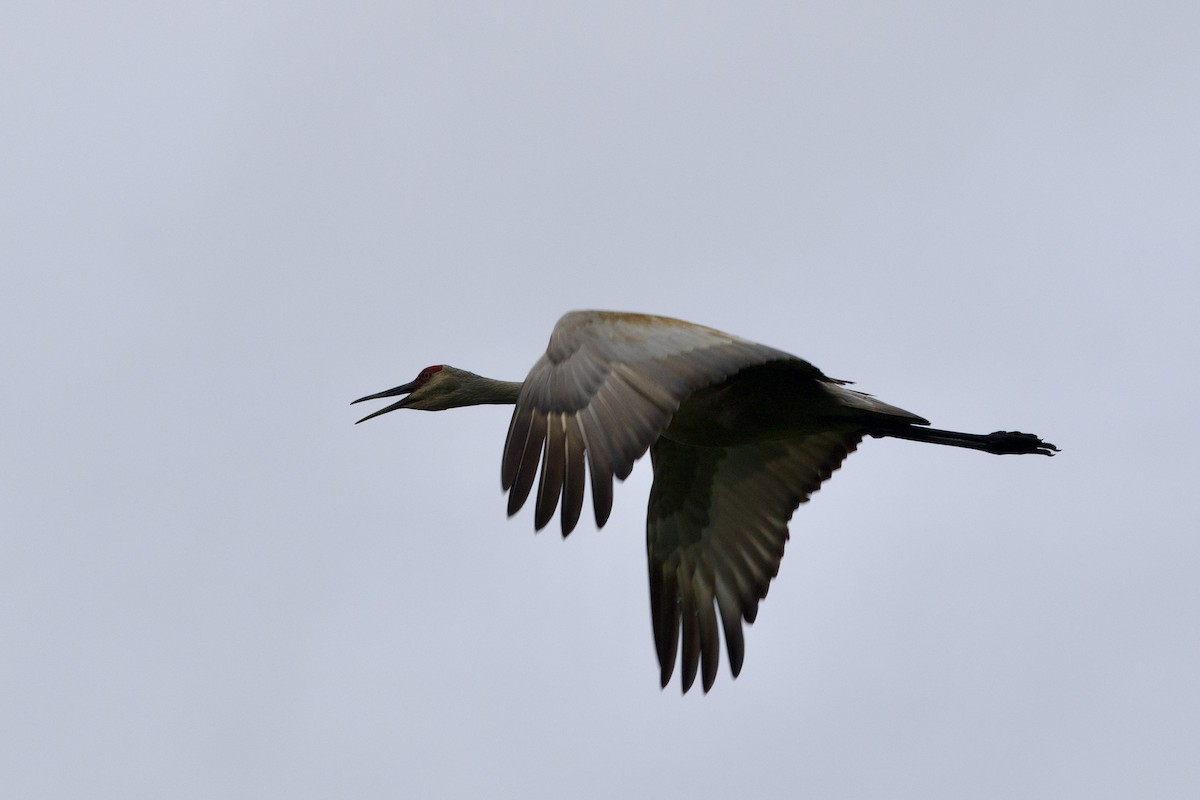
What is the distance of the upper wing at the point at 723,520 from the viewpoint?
38.3ft

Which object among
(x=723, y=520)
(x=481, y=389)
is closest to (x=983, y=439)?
(x=723, y=520)

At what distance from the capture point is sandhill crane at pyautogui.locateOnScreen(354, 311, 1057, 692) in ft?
28.6

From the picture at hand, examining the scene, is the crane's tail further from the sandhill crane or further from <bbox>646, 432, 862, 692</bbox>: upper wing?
<bbox>646, 432, 862, 692</bbox>: upper wing

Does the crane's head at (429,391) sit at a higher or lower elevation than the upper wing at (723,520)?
higher

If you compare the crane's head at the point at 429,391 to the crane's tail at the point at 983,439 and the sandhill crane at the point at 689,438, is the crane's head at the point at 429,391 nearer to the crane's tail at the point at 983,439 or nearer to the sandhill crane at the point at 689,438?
the sandhill crane at the point at 689,438

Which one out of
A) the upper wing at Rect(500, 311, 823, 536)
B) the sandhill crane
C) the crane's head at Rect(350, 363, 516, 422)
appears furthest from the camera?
the crane's head at Rect(350, 363, 516, 422)

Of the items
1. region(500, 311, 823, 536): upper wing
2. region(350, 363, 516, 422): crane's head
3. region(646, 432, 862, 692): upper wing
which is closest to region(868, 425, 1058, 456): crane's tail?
region(646, 432, 862, 692): upper wing

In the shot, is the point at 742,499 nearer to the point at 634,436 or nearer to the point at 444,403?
the point at 444,403

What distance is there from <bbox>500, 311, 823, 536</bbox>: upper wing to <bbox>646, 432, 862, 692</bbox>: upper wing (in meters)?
2.44

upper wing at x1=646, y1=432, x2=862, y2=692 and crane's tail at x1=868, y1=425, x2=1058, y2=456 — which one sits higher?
crane's tail at x1=868, y1=425, x2=1058, y2=456

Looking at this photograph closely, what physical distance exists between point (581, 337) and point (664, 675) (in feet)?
10.2

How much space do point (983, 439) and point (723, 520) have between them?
6.04 ft

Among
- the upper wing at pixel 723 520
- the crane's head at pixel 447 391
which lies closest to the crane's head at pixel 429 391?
the crane's head at pixel 447 391

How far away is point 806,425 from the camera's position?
10867 millimetres
